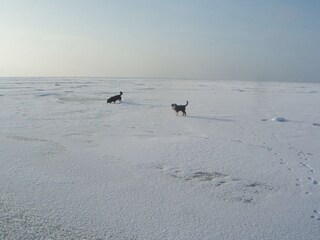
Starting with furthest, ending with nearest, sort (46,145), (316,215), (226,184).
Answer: (46,145) < (226,184) < (316,215)

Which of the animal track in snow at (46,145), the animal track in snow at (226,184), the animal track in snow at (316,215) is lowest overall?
the animal track in snow at (316,215)

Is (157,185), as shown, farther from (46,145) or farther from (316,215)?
(46,145)

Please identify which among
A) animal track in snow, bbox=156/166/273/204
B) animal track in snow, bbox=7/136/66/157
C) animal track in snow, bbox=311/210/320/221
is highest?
animal track in snow, bbox=7/136/66/157

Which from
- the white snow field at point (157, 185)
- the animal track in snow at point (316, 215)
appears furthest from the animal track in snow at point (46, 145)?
the animal track in snow at point (316, 215)

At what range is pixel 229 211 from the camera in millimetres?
4457

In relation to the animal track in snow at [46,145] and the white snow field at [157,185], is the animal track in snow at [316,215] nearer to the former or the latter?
the white snow field at [157,185]

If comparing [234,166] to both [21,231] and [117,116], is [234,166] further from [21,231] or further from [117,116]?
[117,116]

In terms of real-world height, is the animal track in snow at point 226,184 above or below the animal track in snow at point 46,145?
below

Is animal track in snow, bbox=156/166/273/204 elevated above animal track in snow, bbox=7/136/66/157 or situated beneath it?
situated beneath

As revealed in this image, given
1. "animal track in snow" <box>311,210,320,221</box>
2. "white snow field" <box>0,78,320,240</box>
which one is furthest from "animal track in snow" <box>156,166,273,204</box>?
"animal track in snow" <box>311,210,320,221</box>

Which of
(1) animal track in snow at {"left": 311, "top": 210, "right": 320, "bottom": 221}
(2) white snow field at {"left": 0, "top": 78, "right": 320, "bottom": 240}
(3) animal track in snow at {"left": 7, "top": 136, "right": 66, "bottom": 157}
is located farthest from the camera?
(3) animal track in snow at {"left": 7, "top": 136, "right": 66, "bottom": 157}

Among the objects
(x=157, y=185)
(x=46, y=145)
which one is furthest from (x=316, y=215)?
(x=46, y=145)

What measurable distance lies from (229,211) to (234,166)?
1.97 m

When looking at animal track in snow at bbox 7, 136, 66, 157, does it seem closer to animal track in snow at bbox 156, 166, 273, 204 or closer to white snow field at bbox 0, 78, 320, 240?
white snow field at bbox 0, 78, 320, 240
